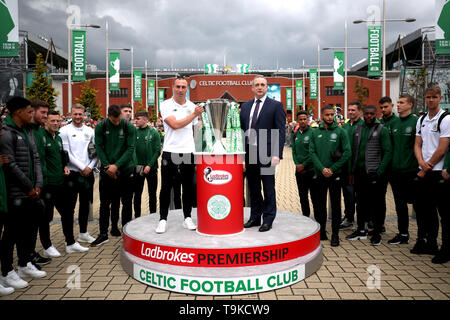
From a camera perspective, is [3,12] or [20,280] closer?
[20,280]

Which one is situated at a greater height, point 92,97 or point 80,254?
point 92,97

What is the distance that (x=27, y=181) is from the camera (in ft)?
13.0

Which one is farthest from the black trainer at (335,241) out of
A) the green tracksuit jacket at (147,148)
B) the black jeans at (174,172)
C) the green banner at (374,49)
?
the green banner at (374,49)

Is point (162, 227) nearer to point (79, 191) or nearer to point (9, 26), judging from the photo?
point (79, 191)

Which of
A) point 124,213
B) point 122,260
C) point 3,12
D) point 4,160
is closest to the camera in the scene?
point 4,160

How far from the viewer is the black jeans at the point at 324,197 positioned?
5477 millimetres

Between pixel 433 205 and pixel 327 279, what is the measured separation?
82.0 inches

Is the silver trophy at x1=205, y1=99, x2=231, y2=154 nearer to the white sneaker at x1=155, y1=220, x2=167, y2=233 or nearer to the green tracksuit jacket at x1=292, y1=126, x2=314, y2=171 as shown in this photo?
the white sneaker at x1=155, y1=220, x2=167, y2=233

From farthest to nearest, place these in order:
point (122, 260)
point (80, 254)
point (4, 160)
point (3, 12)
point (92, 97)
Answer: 1. point (92, 97)
2. point (3, 12)
3. point (80, 254)
4. point (122, 260)
5. point (4, 160)

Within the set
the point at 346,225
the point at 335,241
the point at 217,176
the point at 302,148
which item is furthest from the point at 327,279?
the point at 302,148

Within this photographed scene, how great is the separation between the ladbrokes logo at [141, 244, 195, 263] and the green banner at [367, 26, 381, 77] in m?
16.4

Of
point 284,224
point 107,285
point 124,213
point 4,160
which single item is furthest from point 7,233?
point 284,224

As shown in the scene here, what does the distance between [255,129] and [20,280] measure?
3.41 meters

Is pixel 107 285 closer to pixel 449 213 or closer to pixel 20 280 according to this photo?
pixel 20 280
